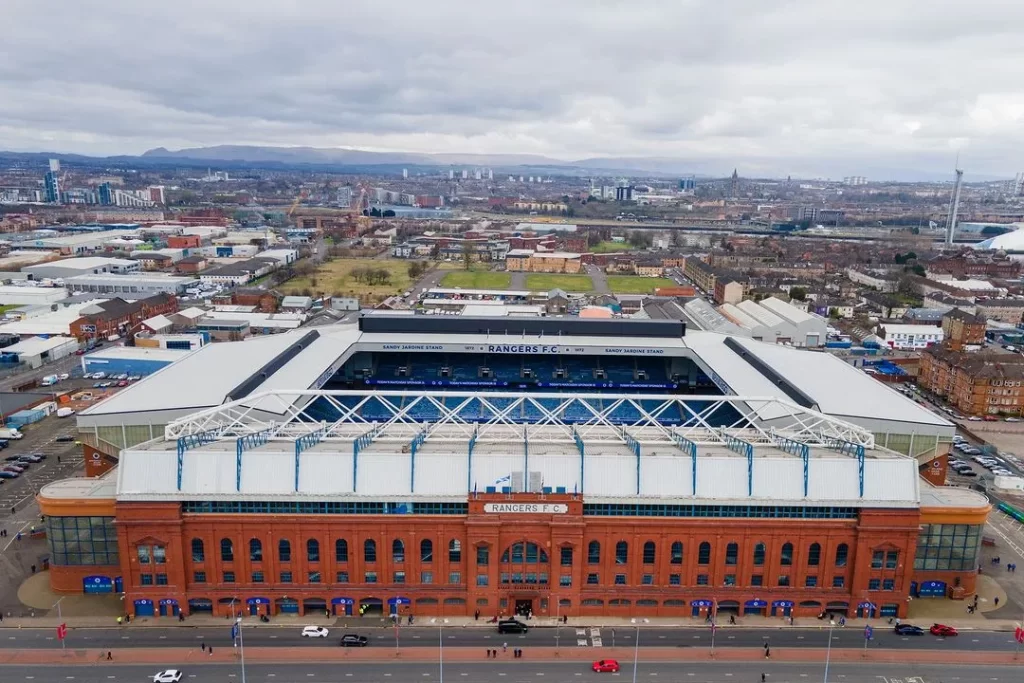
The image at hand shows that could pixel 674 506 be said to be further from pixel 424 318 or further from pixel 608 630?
pixel 424 318

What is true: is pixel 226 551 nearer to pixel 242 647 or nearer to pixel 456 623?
pixel 242 647

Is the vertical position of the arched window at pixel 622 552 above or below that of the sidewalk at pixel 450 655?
above

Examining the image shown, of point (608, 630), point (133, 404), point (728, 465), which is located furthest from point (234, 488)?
point (728, 465)

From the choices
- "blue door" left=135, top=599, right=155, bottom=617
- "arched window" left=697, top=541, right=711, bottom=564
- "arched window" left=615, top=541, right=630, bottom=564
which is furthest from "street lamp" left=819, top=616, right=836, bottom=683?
"blue door" left=135, top=599, right=155, bottom=617

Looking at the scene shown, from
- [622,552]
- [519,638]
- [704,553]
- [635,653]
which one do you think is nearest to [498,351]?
[622,552]

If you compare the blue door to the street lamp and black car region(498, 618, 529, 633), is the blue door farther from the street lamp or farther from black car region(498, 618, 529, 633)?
the street lamp

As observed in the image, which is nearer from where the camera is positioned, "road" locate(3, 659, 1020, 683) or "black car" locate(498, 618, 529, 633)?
"road" locate(3, 659, 1020, 683)

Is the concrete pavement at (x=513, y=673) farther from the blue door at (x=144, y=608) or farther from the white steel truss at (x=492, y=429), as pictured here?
the white steel truss at (x=492, y=429)

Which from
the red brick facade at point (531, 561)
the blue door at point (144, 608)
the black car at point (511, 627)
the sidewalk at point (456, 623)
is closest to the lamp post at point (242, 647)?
the sidewalk at point (456, 623)
